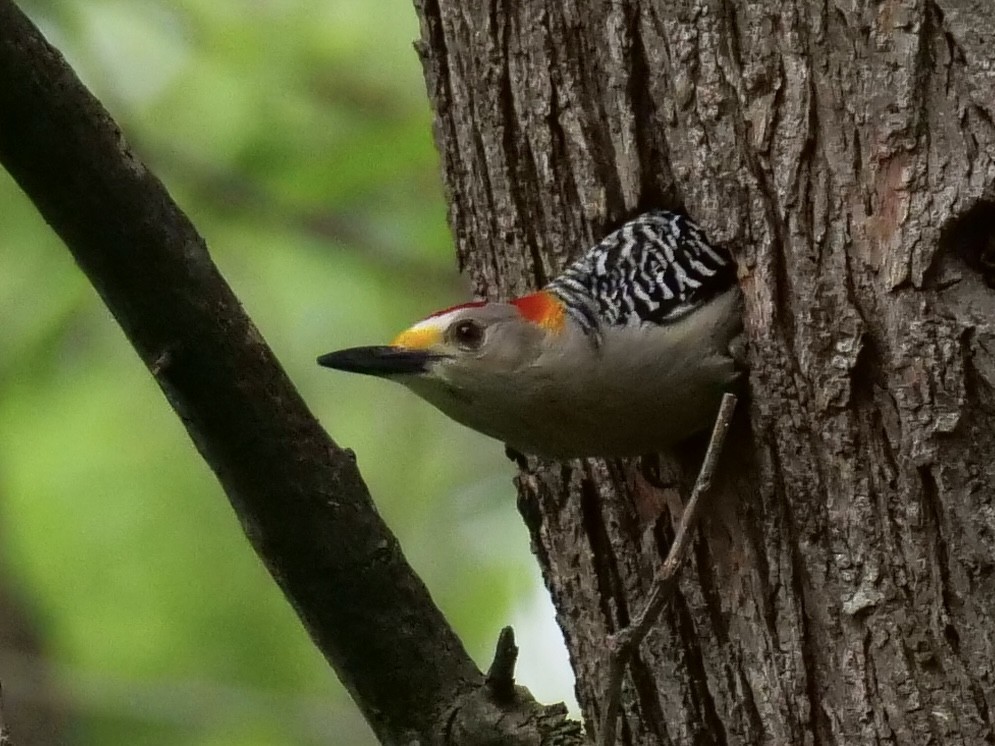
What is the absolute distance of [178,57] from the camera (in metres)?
5.10

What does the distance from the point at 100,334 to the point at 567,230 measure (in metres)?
3.44

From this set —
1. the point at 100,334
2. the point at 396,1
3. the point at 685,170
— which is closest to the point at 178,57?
the point at 396,1

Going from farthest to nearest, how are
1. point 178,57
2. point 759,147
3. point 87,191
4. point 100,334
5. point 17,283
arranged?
point 100,334 < point 178,57 < point 17,283 < point 759,147 < point 87,191

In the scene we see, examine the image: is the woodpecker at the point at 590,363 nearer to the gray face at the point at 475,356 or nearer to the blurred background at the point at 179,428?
the gray face at the point at 475,356

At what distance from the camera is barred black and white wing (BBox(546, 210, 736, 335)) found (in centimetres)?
256

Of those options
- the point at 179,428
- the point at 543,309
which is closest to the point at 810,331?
the point at 543,309

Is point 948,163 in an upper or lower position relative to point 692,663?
upper

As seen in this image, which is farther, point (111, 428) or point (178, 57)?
point (111, 428)

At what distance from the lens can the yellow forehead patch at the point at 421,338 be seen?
2.52 metres

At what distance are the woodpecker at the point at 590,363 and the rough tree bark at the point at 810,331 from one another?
99 millimetres

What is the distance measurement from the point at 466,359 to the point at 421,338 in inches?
4.5

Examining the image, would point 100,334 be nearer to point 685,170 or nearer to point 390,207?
point 390,207

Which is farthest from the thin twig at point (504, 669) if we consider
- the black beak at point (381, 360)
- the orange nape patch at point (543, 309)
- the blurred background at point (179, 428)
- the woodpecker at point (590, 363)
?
the blurred background at point (179, 428)

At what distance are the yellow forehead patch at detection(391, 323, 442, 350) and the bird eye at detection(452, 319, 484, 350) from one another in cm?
4
